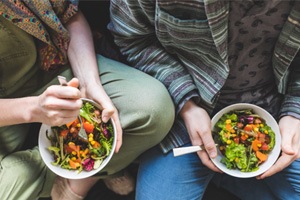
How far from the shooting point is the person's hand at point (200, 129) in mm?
931

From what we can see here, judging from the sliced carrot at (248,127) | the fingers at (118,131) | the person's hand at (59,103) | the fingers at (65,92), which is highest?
the fingers at (65,92)

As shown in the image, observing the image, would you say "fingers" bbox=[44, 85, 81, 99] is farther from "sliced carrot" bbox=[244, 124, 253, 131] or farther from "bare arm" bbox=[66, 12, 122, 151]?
"sliced carrot" bbox=[244, 124, 253, 131]

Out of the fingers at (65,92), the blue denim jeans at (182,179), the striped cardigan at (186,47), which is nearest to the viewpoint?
the fingers at (65,92)

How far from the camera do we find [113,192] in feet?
4.09

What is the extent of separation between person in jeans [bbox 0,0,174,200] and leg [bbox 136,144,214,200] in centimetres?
6

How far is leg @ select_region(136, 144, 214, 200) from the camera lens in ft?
3.31

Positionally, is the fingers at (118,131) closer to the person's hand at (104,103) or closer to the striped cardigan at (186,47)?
the person's hand at (104,103)

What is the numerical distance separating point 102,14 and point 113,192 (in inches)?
20.9

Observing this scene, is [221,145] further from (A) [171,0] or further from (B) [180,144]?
(A) [171,0]

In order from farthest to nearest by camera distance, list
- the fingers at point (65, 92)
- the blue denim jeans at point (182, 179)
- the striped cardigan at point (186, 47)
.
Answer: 1. the blue denim jeans at point (182, 179)
2. the striped cardigan at point (186, 47)
3. the fingers at point (65, 92)

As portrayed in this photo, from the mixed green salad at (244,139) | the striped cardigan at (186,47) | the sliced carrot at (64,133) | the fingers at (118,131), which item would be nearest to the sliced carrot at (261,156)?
the mixed green salad at (244,139)

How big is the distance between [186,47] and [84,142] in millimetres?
308

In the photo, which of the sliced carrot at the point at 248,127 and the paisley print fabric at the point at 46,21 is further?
the sliced carrot at the point at 248,127

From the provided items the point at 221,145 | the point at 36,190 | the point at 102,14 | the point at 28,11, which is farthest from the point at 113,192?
the point at 28,11
